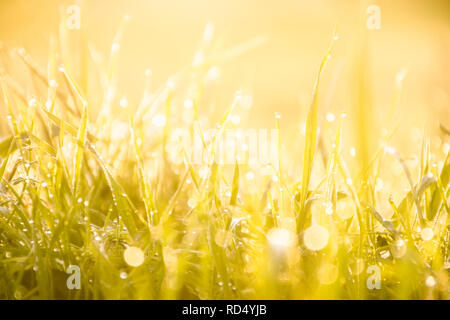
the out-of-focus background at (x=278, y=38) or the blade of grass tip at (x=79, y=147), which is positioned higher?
the out-of-focus background at (x=278, y=38)

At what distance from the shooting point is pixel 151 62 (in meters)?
→ 5.19

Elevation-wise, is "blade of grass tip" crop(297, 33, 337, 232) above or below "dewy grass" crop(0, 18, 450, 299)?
above

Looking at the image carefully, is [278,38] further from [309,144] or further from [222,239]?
[222,239]

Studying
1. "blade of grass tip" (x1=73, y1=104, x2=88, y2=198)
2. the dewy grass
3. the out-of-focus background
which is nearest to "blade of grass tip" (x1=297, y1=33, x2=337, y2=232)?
the dewy grass

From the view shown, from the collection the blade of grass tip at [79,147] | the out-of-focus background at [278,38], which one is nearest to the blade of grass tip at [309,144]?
the blade of grass tip at [79,147]

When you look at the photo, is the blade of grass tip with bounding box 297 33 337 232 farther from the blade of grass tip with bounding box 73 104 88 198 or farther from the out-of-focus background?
the out-of-focus background

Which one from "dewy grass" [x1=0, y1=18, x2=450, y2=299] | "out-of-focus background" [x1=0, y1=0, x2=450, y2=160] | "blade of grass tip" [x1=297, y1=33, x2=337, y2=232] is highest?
"out-of-focus background" [x1=0, y1=0, x2=450, y2=160]

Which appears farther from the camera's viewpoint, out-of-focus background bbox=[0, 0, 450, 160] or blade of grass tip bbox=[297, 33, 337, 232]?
out-of-focus background bbox=[0, 0, 450, 160]

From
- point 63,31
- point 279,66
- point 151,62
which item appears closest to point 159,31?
point 151,62

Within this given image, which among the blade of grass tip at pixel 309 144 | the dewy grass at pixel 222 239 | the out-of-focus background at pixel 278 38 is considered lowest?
the dewy grass at pixel 222 239

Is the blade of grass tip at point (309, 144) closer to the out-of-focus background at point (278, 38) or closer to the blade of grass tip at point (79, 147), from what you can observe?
the blade of grass tip at point (79, 147)

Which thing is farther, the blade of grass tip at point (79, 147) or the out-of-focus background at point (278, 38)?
the out-of-focus background at point (278, 38)

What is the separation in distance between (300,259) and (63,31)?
2.53 feet

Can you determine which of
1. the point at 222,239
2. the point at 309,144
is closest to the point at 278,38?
the point at 309,144
